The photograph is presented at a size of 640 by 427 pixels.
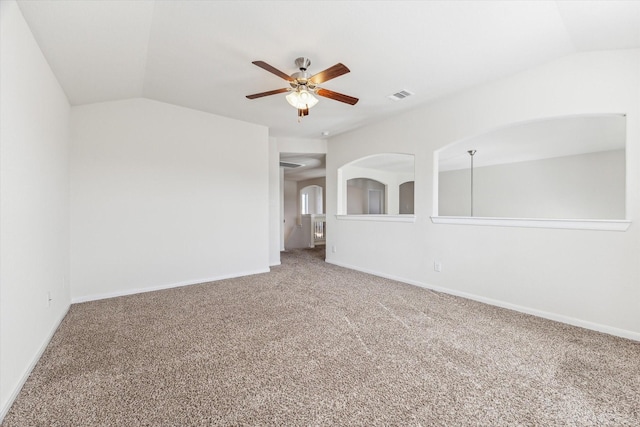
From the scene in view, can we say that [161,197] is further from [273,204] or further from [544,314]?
[544,314]

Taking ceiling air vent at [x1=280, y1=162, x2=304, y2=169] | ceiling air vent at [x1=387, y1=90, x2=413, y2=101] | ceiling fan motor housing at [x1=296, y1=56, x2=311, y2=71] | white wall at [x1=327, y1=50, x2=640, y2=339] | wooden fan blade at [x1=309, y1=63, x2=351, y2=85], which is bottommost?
white wall at [x1=327, y1=50, x2=640, y2=339]

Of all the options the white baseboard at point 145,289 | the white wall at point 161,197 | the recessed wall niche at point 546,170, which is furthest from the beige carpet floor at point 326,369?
the recessed wall niche at point 546,170

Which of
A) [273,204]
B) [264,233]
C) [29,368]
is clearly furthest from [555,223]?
[29,368]

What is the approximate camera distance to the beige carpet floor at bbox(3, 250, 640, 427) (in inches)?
55.7

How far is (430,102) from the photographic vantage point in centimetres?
357

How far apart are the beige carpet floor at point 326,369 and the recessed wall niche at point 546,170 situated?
312cm

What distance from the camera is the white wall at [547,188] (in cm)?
538

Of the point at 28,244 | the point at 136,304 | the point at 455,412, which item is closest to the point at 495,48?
the point at 455,412

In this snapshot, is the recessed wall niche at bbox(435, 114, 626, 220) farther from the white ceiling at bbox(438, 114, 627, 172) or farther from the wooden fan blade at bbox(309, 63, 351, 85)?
the wooden fan blade at bbox(309, 63, 351, 85)

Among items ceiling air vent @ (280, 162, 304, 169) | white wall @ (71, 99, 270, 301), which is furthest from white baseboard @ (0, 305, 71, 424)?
ceiling air vent @ (280, 162, 304, 169)

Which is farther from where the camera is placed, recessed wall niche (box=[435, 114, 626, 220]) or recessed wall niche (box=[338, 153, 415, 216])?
recessed wall niche (box=[338, 153, 415, 216])

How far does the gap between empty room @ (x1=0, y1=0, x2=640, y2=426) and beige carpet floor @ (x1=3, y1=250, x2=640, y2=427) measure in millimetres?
17

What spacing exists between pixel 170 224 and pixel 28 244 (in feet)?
6.39

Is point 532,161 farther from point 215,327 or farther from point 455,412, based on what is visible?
point 215,327
